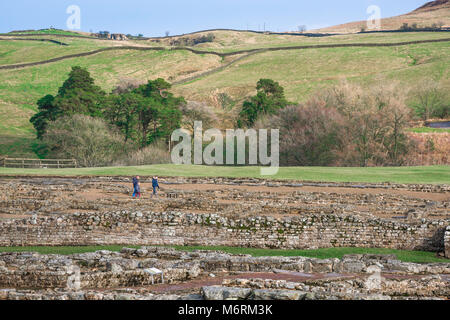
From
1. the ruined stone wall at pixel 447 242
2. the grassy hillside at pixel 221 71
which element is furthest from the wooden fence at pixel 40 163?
the ruined stone wall at pixel 447 242

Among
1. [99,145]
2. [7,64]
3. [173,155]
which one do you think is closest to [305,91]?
[173,155]

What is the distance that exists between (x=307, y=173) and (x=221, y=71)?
81909 mm

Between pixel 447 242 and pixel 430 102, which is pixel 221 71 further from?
pixel 447 242

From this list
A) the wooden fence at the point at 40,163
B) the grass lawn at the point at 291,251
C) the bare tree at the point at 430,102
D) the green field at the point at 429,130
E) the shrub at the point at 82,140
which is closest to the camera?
the grass lawn at the point at 291,251

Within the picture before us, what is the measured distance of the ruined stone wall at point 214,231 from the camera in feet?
71.0

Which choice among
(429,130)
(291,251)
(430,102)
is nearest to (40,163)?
(291,251)

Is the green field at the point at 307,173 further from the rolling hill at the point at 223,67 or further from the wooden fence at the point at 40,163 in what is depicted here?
the rolling hill at the point at 223,67

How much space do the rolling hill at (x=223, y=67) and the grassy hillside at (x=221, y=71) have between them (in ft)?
0.64

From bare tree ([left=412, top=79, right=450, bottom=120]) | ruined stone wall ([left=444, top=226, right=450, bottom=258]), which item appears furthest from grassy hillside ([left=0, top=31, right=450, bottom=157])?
ruined stone wall ([left=444, top=226, right=450, bottom=258])

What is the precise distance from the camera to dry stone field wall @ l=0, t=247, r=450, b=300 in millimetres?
10094

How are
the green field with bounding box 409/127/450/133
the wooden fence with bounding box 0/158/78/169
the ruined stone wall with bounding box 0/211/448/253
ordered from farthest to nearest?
1. the green field with bounding box 409/127/450/133
2. the wooden fence with bounding box 0/158/78/169
3. the ruined stone wall with bounding box 0/211/448/253

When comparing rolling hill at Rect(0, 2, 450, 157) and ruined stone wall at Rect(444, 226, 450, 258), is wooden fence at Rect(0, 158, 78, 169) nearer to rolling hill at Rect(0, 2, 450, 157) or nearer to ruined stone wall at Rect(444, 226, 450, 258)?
rolling hill at Rect(0, 2, 450, 157)

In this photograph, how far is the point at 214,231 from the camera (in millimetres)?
22156

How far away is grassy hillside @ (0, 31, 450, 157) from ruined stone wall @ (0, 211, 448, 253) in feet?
211
